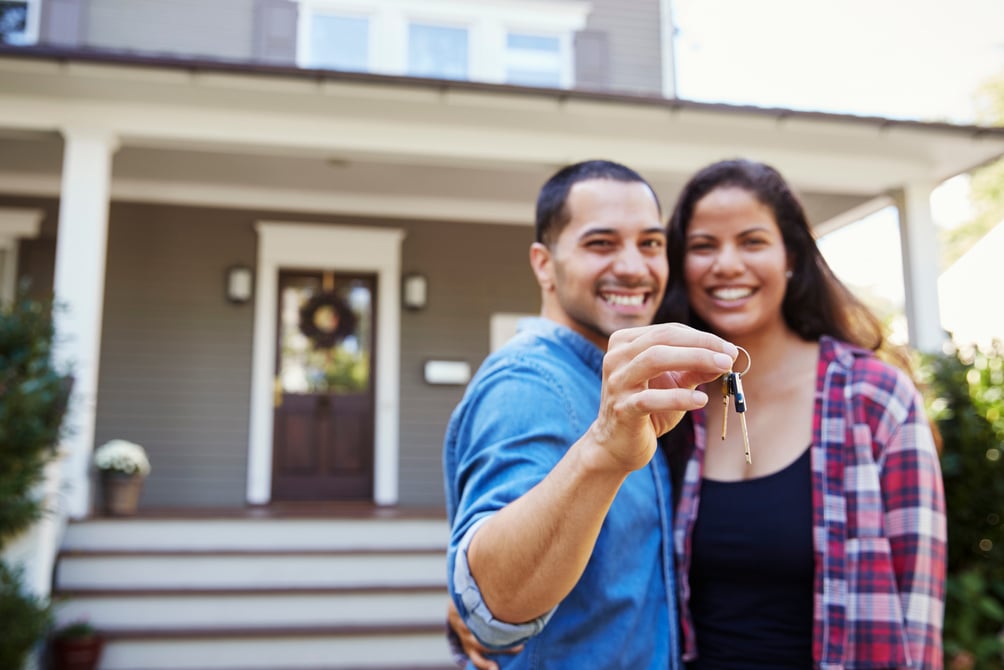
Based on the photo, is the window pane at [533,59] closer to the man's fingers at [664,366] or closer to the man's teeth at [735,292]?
the man's teeth at [735,292]

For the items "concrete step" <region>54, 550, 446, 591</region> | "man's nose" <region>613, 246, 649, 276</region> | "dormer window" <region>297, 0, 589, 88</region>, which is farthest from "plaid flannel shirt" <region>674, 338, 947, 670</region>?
"dormer window" <region>297, 0, 589, 88</region>

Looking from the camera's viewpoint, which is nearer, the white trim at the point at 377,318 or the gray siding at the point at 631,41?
the white trim at the point at 377,318

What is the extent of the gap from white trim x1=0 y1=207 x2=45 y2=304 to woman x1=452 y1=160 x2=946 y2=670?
633 centimetres

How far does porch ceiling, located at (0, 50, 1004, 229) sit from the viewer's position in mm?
5074

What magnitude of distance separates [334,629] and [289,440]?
281cm

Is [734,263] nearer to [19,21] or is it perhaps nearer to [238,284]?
[238,284]

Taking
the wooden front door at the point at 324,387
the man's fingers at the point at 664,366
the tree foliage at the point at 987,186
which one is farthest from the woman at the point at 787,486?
the tree foliage at the point at 987,186

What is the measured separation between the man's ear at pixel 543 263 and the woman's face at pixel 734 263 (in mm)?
323

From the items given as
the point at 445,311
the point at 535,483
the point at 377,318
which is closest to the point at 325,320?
the point at 377,318

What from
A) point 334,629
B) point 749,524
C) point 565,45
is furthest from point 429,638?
point 565,45

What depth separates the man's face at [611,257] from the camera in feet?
4.54

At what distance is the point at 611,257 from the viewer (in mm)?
1384

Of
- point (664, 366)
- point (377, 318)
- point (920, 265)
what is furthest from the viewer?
point (377, 318)

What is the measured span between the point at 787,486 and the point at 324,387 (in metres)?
5.98
